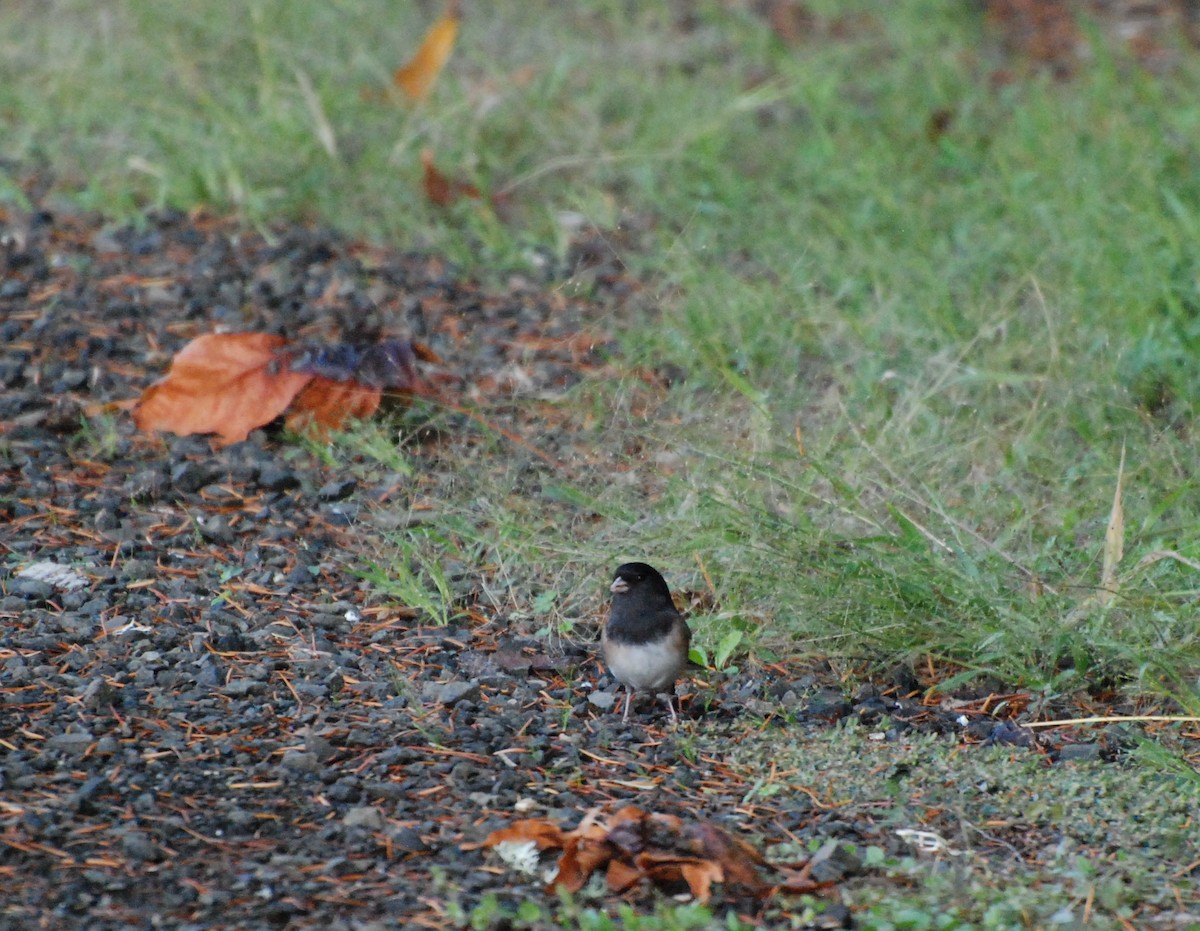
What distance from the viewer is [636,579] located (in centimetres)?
311

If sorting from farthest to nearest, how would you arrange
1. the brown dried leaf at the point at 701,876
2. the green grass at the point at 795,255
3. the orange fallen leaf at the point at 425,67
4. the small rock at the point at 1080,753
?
the orange fallen leaf at the point at 425,67 → the green grass at the point at 795,255 → the small rock at the point at 1080,753 → the brown dried leaf at the point at 701,876

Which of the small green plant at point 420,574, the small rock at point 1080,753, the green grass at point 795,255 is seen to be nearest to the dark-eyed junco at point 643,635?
the green grass at point 795,255

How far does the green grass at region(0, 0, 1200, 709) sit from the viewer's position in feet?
11.1

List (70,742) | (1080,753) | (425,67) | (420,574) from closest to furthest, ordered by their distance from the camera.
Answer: (70,742)
(1080,753)
(420,574)
(425,67)

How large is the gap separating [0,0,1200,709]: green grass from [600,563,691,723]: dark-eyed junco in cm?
24

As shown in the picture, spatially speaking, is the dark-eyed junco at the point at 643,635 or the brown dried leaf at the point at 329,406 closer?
the dark-eyed junco at the point at 643,635

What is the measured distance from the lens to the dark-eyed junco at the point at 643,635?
3021mm

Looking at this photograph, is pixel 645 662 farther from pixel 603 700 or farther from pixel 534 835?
pixel 534 835

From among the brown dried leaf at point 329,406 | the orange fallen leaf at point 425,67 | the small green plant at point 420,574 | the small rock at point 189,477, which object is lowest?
the small green plant at point 420,574

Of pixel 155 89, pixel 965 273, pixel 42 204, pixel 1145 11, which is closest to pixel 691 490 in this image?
pixel 965 273

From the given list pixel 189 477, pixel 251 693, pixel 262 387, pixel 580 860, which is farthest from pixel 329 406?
pixel 580 860

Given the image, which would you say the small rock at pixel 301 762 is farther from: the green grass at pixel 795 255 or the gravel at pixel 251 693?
the green grass at pixel 795 255

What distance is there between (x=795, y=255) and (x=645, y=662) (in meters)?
2.37

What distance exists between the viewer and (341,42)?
21.0ft
